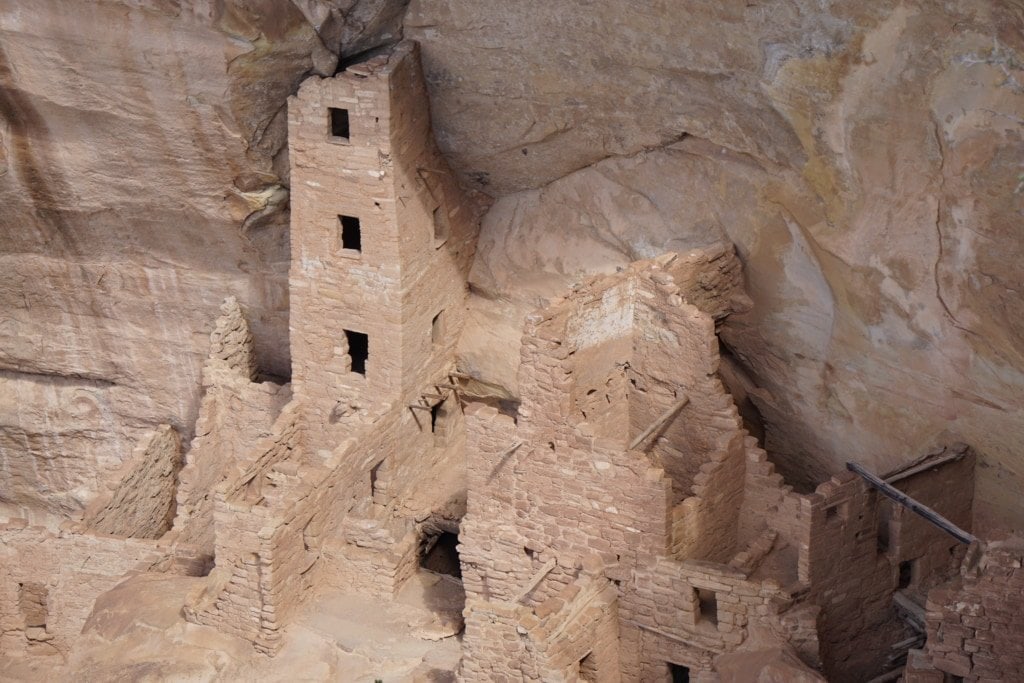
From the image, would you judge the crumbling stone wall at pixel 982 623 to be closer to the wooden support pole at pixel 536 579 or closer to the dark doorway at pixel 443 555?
the wooden support pole at pixel 536 579

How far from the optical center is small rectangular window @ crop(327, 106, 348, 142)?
797 inches

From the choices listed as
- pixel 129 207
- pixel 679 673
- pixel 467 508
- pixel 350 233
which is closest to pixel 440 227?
pixel 350 233

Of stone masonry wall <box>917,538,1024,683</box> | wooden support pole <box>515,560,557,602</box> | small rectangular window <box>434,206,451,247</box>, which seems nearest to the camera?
stone masonry wall <box>917,538,1024,683</box>

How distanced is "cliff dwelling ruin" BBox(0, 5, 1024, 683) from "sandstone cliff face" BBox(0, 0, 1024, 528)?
35cm

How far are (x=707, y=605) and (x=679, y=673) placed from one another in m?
0.71

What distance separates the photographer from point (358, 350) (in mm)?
22125

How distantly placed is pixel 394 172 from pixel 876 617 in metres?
6.31

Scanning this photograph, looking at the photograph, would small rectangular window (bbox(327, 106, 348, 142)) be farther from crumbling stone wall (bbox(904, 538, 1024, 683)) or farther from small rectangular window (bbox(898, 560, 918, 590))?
crumbling stone wall (bbox(904, 538, 1024, 683))

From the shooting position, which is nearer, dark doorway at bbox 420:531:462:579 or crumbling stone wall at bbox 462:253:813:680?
crumbling stone wall at bbox 462:253:813:680

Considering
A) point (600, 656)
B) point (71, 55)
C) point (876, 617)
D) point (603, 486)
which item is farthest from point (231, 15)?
point (876, 617)

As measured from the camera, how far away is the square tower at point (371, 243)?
19.9 metres

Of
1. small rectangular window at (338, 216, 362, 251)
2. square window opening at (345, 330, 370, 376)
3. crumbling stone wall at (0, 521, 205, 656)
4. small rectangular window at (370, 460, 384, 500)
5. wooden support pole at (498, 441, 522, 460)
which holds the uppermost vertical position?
small rectangular window at (338, 216, 362, 251)

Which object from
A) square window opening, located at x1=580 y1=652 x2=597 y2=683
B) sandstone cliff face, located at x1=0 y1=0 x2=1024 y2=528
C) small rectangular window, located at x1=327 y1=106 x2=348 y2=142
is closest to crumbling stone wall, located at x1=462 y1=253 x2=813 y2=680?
square window opening, located at x1=580 y1=652 x2=597 y2=683

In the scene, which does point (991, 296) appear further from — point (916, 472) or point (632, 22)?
point (632, 22)
